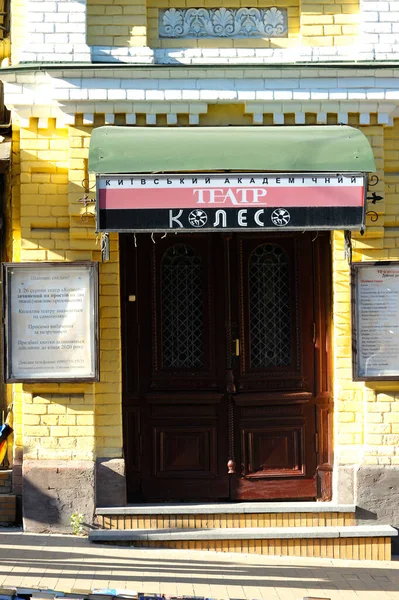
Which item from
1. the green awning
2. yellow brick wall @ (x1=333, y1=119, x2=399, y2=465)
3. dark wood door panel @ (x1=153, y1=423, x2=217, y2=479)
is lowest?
dark wood door panel @ (x1=153, y1=423, x2=217, y2=479)

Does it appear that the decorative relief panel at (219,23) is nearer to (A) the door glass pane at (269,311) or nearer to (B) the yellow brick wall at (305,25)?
(B) the yellow brick wall at (305,25)

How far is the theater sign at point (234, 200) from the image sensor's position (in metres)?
8.02

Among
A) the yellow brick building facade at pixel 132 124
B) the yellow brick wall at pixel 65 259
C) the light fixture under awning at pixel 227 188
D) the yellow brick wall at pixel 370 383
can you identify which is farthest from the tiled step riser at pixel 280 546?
the light fixture under awning at pixel 227 188

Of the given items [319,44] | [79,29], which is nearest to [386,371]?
[319,44]

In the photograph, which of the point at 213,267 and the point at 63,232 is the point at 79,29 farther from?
the point at 213,267

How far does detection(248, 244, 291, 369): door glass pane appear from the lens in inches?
376

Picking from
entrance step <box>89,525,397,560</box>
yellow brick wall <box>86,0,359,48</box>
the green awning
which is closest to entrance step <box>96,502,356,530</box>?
entrance step <box>89,525,397,560</box>

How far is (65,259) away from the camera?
9.01 m

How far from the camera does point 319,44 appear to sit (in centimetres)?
920

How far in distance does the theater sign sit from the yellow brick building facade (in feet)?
3.22

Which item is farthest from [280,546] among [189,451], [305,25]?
[305,25]

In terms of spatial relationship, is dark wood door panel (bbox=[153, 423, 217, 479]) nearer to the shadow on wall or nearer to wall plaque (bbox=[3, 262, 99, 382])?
the shadow on wall

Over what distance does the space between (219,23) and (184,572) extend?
4859 millimetres

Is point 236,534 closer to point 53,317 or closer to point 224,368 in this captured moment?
point 224,368
